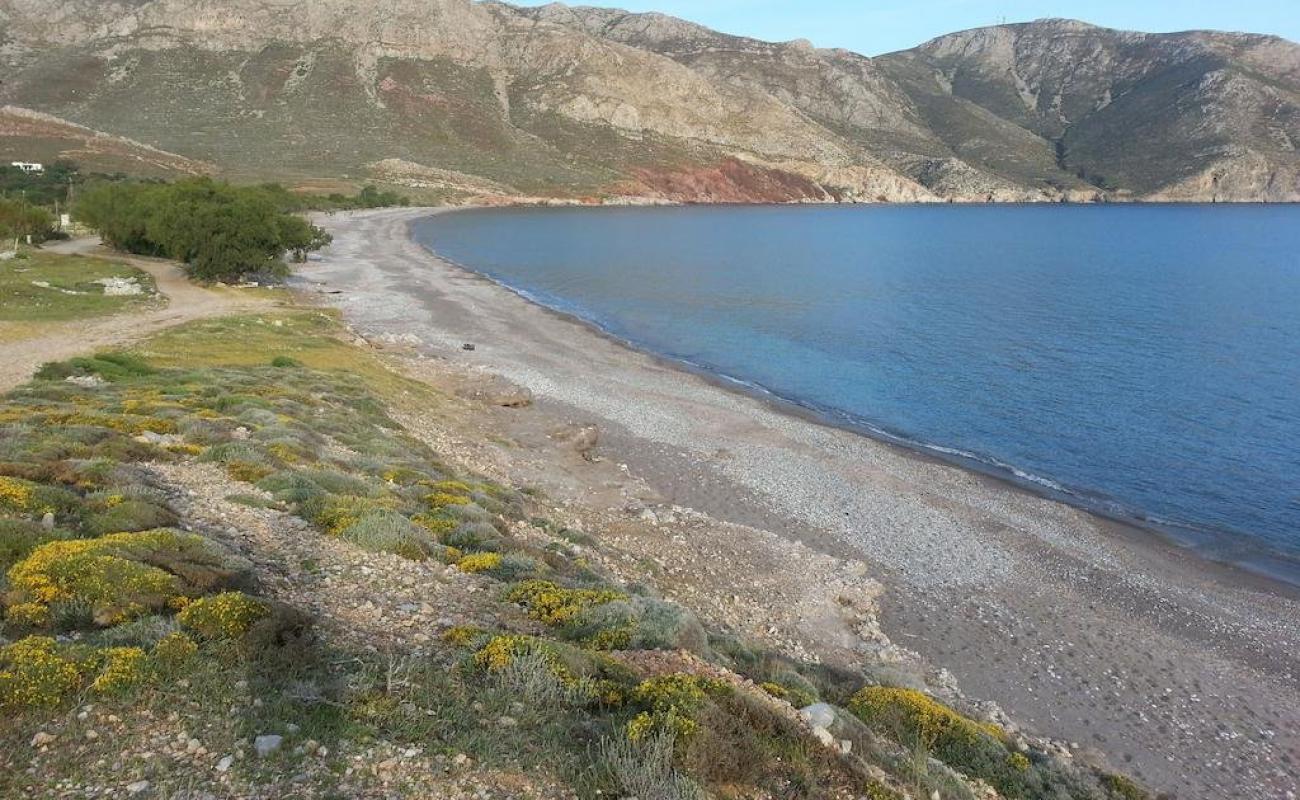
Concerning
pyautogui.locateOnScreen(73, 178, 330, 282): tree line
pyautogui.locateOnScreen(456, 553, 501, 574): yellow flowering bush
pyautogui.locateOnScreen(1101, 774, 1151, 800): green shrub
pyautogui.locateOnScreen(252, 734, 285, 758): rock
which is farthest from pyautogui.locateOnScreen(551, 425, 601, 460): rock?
pyautogui.locateOnScreen(73, 178, 330, 282): tree line

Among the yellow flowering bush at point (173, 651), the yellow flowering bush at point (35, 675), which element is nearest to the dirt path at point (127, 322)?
the yellow flowering bush at point (35, 675)

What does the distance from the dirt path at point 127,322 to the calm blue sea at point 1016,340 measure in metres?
25.4

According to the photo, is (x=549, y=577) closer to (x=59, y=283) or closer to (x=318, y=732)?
(x=318, y=732)

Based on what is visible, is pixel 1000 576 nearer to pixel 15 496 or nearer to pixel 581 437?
pixel 581 437

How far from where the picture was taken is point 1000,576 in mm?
20391

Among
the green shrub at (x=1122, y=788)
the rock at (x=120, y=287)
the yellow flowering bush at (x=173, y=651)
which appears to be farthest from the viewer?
the rock at (x=120, y=287)

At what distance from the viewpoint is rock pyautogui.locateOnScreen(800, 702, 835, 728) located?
27.7ft

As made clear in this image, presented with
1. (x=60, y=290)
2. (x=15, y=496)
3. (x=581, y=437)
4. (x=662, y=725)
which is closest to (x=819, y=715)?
(x=662, y=725)

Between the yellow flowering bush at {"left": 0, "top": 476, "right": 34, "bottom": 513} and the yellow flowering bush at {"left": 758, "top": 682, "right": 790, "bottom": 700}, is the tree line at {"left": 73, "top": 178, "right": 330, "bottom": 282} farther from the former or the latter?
the yellow flowering bush at {"left": 758, "top": 682, "right": 790, "bottom": 700}

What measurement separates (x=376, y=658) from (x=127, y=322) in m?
35.6

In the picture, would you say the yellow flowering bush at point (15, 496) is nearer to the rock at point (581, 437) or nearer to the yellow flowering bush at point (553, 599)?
the yellow flowering bush at point (553, 599)

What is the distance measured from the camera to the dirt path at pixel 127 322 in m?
26.6

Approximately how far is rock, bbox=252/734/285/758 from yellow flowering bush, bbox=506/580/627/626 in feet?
14.1

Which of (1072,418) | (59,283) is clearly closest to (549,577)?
(1072,418)
